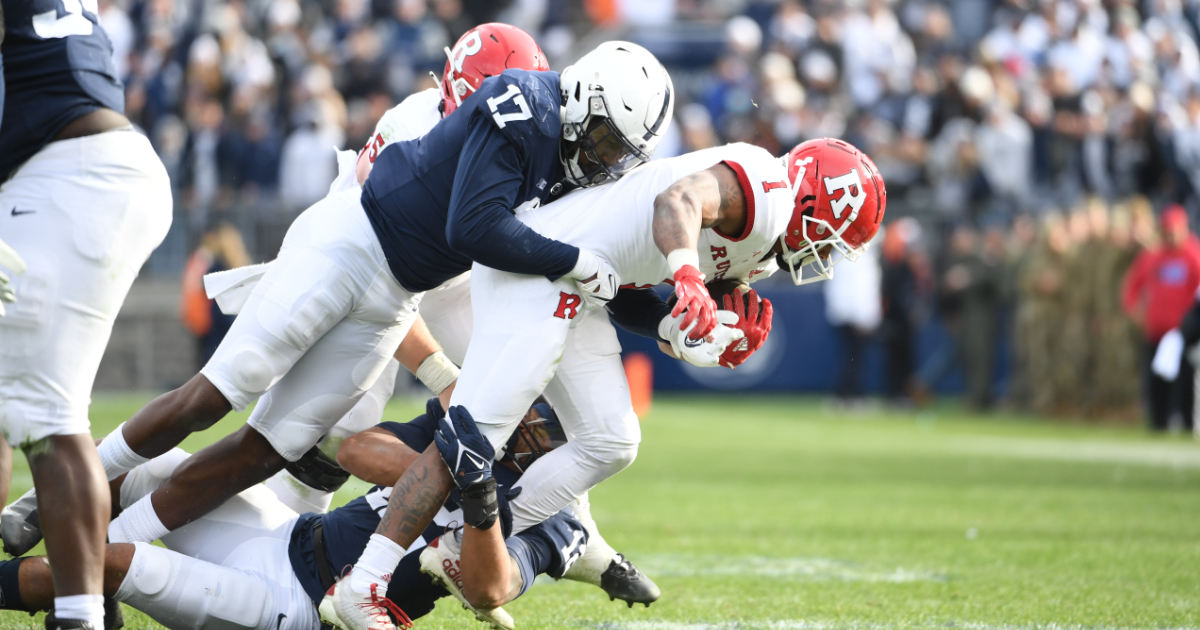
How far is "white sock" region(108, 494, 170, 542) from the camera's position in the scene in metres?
3.67

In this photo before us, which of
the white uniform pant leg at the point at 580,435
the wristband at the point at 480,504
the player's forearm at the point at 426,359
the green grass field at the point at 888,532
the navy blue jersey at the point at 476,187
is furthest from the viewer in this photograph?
the player's forearm at the point at 426,359

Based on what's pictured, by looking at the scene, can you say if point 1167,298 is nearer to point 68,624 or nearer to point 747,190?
point 747,190

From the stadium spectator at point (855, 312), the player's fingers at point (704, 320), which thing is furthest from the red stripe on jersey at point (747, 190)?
the stadium spectator at point (855, 312)

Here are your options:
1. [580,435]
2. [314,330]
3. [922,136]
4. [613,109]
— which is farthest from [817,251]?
[922,136]

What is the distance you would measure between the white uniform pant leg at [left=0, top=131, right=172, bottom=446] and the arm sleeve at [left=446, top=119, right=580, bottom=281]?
0.82 metres

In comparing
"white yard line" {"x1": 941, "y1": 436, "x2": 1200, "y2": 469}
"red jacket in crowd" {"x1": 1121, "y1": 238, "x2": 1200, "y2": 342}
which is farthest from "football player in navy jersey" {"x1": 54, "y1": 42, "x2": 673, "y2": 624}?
"red jacket in crowd" {"x1": 1121, "y1": 238, "x2": 1200, "y2": 342}

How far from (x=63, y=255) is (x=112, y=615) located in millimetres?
1054

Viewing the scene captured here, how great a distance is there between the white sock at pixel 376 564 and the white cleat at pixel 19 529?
975 mm

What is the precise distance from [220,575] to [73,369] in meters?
0.70

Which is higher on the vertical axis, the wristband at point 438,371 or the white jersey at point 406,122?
the white jersey at point 406,122

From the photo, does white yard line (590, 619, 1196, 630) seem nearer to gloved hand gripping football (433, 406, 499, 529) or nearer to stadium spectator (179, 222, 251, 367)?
gloved hand gripping football (433, 406, 499, 529)

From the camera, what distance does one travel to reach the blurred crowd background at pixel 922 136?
12898mm

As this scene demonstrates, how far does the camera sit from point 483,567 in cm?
340

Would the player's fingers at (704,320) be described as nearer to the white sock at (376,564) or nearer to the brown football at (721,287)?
the brown football at (721,287)
